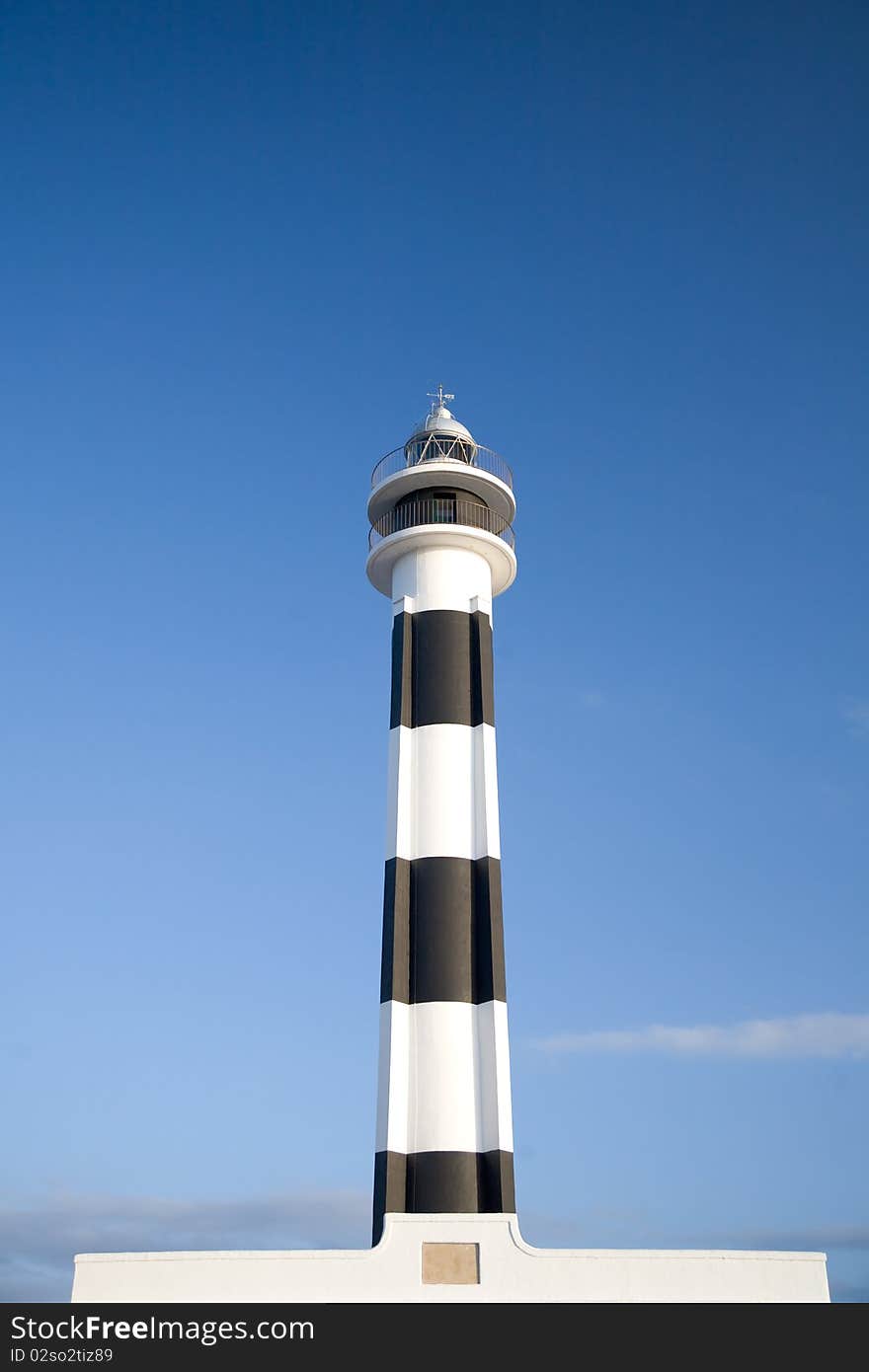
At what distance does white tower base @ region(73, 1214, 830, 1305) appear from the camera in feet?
70.0

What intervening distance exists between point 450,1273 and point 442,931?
7150mm


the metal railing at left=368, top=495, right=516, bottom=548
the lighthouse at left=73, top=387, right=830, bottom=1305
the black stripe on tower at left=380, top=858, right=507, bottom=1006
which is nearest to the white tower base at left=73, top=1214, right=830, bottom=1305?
the lighthouse at left=73, top=387, right=830, bottom=1305

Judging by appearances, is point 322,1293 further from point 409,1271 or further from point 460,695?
point 460,695

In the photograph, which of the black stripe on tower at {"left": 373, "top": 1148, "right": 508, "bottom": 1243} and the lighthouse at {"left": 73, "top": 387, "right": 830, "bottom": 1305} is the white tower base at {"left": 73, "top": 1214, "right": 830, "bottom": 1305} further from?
the black stripe on tower at {"left": 373, "top": 1148, "right": 508, "bottom": 1243}

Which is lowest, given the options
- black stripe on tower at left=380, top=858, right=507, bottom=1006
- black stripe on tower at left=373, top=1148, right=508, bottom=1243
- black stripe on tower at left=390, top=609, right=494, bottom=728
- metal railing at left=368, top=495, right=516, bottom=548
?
black stripe on tower at left=373, top=1148, right=508, bottom=1243

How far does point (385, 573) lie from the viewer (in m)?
32.0

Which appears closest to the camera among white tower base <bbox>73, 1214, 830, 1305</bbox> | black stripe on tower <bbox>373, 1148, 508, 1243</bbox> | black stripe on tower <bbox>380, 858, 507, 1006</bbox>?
white tower base <bbox>73, 1214, 830, 1305</bbox>

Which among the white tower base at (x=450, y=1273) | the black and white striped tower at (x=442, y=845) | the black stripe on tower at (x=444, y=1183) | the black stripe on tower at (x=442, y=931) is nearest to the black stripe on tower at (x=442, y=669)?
the black and white striped tower at (x=442, y=845)

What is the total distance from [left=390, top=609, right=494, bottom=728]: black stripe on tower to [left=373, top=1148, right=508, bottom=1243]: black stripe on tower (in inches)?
398

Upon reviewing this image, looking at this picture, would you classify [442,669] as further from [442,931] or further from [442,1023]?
[442,1023]
